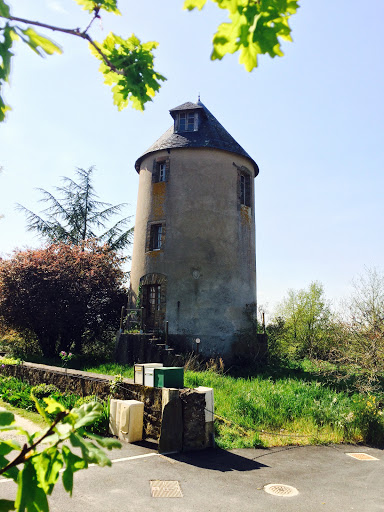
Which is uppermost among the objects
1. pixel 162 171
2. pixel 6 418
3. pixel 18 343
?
pixel 162 171

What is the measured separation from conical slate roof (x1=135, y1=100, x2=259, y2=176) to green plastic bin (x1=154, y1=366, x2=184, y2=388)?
12887 mm

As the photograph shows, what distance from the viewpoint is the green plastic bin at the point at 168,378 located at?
876 cm

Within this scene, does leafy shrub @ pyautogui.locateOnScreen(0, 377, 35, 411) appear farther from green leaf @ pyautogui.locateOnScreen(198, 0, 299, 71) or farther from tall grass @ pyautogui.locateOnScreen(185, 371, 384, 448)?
green leaf @ pyautogui.locateOnScreen(198, 0, 299, 71)

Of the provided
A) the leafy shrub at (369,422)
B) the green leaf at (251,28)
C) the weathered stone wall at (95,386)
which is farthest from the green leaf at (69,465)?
the leafy shrub at (369,422)

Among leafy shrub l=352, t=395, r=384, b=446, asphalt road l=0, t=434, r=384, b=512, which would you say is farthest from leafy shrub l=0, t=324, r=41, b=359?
leafy shrub l=352, t=395, r=384, b=446

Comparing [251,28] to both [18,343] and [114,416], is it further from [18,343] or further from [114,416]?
[18,343]

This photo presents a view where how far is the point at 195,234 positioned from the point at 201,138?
4862 millimetres

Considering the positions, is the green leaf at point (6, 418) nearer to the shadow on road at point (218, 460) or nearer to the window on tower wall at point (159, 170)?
the shadow on road at point (218, 460)

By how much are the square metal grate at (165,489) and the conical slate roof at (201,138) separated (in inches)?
613

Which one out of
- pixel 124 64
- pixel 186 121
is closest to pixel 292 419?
pixel 124 64

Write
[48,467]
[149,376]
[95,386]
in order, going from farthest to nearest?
[95,386]
[149,376]
[48,467]

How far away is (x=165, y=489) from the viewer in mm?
6020

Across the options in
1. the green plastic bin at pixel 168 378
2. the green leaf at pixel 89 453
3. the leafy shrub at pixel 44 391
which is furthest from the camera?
the leafy shrub at pixel 44 391

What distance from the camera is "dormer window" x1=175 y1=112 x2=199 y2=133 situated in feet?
66.7
